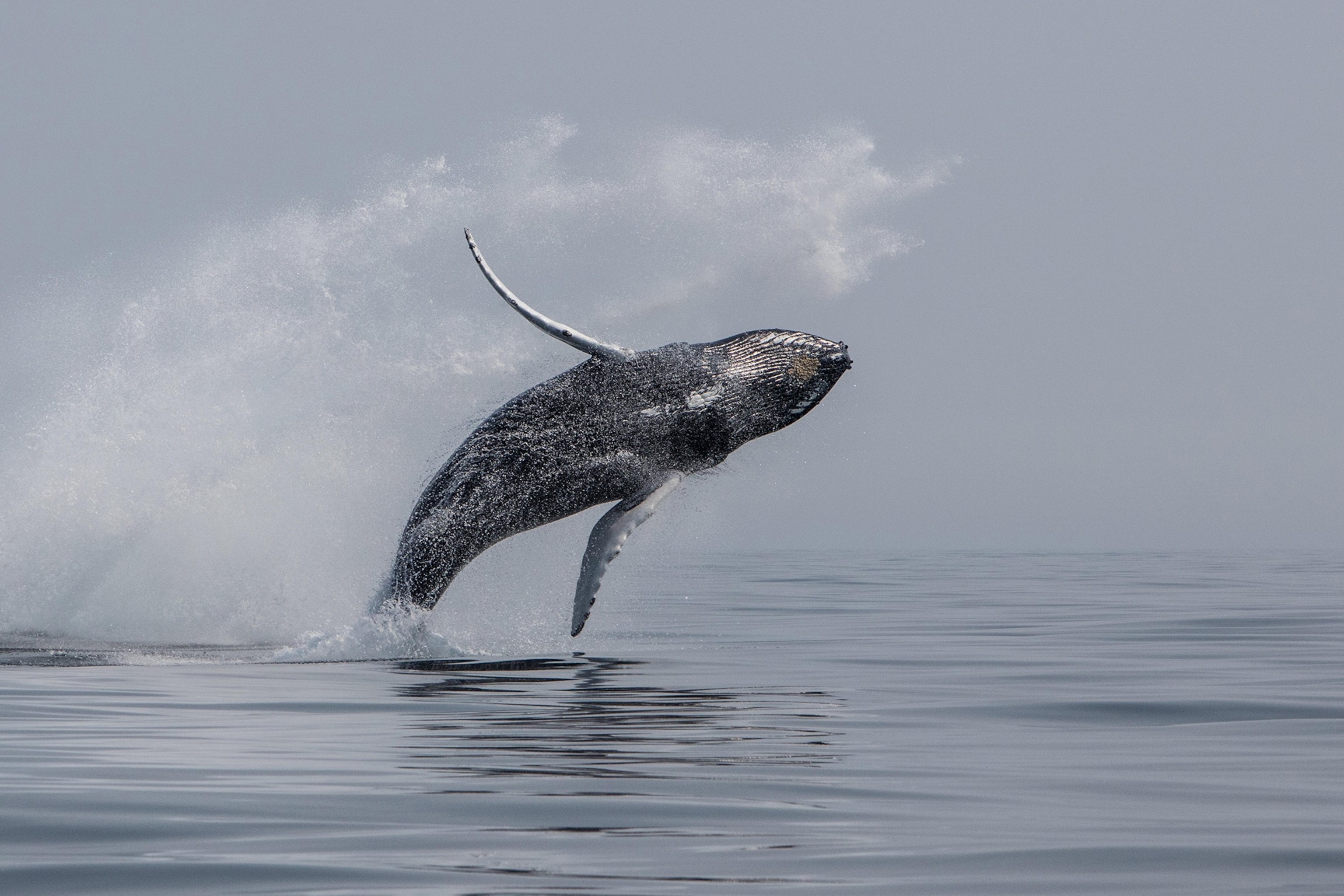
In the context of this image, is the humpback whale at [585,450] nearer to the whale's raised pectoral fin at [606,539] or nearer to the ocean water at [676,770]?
the whale's raised pectoral fin at [606,539]

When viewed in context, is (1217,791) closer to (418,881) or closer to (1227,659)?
(418,881)

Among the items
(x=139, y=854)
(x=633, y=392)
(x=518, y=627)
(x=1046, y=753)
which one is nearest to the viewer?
(x=139, y=854)

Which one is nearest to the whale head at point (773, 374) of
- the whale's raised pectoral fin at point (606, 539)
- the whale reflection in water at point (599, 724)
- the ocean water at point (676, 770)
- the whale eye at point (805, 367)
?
the whale eye at point (805, 367)

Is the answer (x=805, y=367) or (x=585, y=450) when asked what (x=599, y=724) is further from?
(x=805, y=367)

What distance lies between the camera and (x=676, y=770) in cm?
793

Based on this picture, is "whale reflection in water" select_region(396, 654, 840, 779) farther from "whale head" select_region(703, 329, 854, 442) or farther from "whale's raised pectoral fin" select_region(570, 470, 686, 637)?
"whale head" select_region(703, 329, 854, 442)

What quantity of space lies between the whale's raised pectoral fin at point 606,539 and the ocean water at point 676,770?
1.87ft

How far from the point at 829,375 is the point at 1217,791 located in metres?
8.17

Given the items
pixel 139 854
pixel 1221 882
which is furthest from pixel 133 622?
pixel 1221 882

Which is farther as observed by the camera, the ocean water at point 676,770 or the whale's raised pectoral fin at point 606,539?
the whale's raised pectoral fin at point 606,539

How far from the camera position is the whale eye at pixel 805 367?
15.1m

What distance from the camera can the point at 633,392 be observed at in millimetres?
14594

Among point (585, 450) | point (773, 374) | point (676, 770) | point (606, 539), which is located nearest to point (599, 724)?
point (676, 770)

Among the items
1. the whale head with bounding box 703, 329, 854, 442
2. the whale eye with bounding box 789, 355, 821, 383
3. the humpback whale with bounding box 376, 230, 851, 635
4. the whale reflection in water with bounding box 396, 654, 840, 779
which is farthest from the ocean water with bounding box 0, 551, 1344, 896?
the whale eye with bounding box 789, 355, 821, 383
